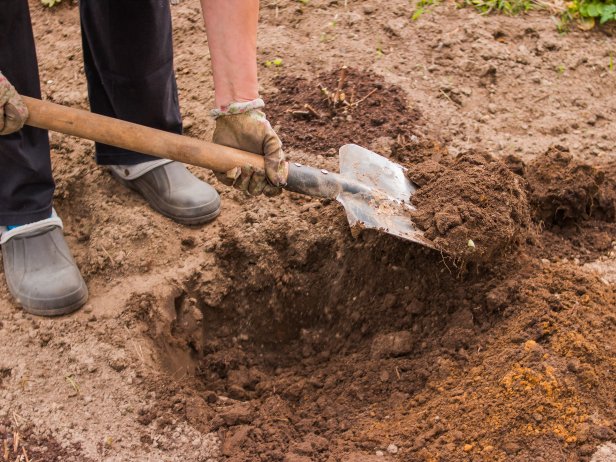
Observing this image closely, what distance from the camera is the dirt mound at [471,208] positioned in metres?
2.74

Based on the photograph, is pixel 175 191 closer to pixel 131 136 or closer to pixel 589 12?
pixel 131 136

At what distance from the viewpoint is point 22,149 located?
2854 mm

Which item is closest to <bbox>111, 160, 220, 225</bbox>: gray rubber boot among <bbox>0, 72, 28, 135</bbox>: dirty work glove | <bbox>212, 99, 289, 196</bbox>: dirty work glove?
<bbox>212, 99, 289, 196</bbox>: dirty work glove

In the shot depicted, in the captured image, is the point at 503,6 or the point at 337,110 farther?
the point at 503,6

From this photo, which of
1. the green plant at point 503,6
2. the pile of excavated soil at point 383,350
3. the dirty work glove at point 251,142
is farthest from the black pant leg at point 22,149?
the green plant at point 503,6

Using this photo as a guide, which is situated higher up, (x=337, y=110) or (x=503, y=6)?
(x=503, y=6)

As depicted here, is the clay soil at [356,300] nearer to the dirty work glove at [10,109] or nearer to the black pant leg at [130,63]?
the black pant leg at [130,63]

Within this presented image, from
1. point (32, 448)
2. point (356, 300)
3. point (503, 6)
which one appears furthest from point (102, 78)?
point (503, 6)

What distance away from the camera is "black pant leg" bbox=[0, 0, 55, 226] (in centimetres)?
266

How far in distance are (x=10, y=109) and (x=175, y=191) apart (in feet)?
3.09

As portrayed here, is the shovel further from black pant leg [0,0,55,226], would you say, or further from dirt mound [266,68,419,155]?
dirt mound [266,68,419,155]

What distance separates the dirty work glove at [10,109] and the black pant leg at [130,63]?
655 mm

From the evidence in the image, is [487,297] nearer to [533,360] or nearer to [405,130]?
[533,360]

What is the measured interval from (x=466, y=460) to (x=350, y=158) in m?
1.28
